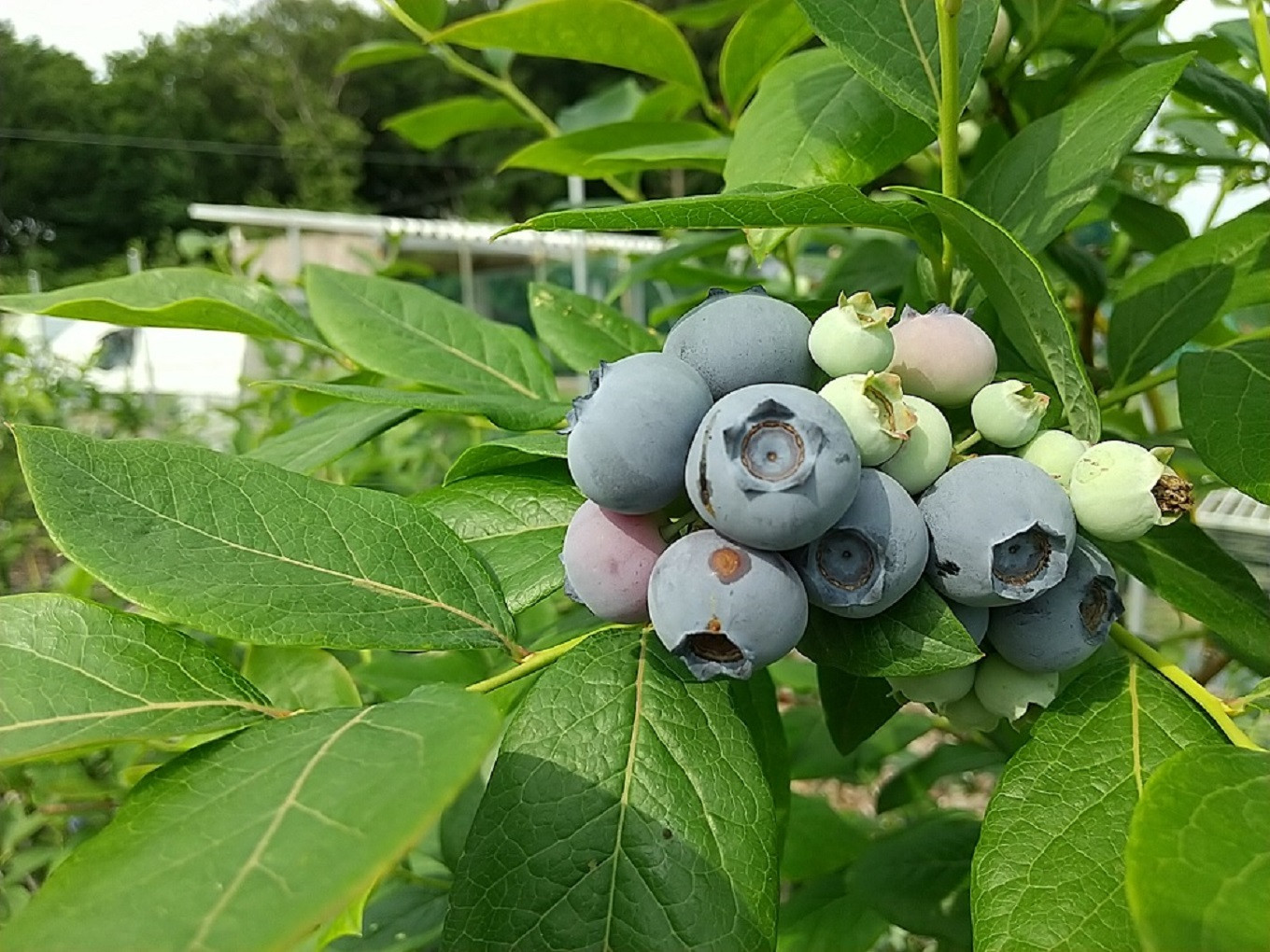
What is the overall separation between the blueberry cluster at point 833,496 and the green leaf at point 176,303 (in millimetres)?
594

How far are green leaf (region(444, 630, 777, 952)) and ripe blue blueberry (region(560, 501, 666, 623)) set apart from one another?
0.06 meters

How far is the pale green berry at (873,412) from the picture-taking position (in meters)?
0.59

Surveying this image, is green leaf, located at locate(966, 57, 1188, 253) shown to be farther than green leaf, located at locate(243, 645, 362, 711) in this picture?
No

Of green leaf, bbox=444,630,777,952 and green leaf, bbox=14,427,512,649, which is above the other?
green leaf, bbox=14,427,512,649

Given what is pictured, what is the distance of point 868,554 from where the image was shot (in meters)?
0.57

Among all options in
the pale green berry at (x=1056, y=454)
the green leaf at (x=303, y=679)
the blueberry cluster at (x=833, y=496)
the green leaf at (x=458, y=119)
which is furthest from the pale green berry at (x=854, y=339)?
the green leaf at (x=458, y=119)

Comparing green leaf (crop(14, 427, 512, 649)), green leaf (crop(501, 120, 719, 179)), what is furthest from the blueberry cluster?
green leaf (crop(501, 120, 719, 179))

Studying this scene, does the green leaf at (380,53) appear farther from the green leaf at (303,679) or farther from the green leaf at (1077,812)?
the green leaf at (1077,812)

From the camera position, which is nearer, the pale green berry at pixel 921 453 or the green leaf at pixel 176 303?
the pale green berry at pixel 921 453

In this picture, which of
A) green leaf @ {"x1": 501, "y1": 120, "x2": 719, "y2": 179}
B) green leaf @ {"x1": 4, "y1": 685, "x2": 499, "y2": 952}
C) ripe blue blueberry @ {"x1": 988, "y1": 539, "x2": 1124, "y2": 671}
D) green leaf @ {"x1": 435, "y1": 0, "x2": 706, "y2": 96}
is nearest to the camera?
green leaf @ {"x1": 4, "y1": 685, "x2": 499, "y2": 952}

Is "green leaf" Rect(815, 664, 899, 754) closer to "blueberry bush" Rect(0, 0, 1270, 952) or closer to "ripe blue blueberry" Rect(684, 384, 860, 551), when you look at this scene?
"blueberry bush" Rect(0, 0, 1270, 952)

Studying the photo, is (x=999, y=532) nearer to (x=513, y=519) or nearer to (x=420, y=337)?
(x=513, y=519)

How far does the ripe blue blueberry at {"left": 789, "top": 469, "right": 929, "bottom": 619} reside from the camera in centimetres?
57

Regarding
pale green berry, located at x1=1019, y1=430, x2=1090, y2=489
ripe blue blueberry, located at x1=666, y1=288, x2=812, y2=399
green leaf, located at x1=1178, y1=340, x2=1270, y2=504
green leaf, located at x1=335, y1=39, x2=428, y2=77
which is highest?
green leaf, located at x1=335, y1=39, x2=428, y2=77
